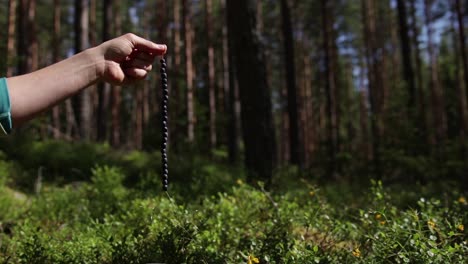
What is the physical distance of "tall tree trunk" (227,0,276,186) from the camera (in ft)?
21.7

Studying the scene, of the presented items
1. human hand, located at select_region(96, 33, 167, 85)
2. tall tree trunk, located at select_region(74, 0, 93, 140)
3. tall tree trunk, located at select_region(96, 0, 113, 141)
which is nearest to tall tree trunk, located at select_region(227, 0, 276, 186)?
human hand, located at select_region(96, 33, 167, 85)

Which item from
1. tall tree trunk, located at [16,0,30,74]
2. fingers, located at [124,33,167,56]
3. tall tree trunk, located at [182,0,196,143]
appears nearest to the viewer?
fingers, located at [124,33,167,56]

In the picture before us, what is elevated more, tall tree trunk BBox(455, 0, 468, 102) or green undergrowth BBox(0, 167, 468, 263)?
tall tree trunk BBox(455, 0, 468, 102)

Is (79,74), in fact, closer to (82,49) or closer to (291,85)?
(82,49)

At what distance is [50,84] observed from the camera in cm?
179

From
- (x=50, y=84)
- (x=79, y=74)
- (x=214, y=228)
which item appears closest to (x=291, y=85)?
(x=214, y=228)

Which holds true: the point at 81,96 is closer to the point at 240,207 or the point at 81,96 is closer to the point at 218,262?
the point at 240,207

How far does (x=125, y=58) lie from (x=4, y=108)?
2.33ft

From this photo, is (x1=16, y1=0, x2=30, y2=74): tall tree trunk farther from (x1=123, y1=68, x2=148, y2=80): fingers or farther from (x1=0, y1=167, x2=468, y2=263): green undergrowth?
(x1=123, y1=68, x2=148, y2=80): fingers

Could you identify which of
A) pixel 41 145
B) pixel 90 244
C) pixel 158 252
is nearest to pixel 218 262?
pixel 158 252

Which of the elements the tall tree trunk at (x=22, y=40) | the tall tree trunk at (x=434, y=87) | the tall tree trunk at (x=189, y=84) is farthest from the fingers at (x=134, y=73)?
the tall tree trunk at (x=434, y=87)

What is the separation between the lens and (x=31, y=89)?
5.69ft

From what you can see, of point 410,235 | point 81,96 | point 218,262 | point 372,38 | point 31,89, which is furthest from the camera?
point 372,38

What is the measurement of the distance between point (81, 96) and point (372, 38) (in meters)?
17.7
